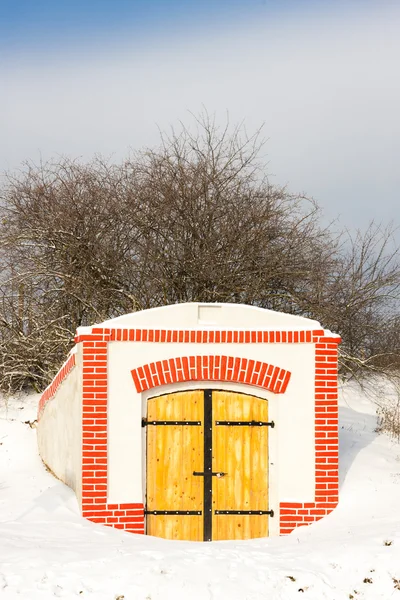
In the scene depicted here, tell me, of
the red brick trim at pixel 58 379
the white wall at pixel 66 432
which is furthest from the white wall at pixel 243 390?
the red brick trim at pixel 58 379

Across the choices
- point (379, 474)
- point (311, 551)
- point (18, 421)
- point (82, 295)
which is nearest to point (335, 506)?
point (379, 474)

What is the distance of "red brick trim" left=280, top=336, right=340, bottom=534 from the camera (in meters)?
11.9

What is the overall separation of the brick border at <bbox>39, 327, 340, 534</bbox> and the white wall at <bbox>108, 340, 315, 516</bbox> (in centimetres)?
9

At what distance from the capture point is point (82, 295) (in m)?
22.4

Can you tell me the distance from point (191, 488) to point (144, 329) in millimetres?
2322

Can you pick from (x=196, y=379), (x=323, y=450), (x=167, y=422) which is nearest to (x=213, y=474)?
(x=167, y=422)

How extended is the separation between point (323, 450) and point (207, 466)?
1.66 m

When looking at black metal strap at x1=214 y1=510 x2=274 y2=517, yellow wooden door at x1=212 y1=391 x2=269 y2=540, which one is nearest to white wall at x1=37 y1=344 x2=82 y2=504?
yellow wooden door at x1=212 y1=391 x2=269 y2=540

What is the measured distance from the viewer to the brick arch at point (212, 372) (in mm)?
11789

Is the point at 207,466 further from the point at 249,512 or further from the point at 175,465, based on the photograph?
the point at 249,512

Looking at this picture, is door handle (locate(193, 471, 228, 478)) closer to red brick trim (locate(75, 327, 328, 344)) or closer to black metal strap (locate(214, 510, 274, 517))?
black metal strap (locate(214, 510, 274, 517))

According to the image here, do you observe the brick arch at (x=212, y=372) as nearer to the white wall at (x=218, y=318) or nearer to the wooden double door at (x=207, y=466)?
the wooden double door at (x=207, y=466)

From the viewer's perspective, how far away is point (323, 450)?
39.4ft

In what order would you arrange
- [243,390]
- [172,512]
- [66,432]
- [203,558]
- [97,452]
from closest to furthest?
[203,558] < [97,452] < [172,512] < [243,390] < [66,432]
